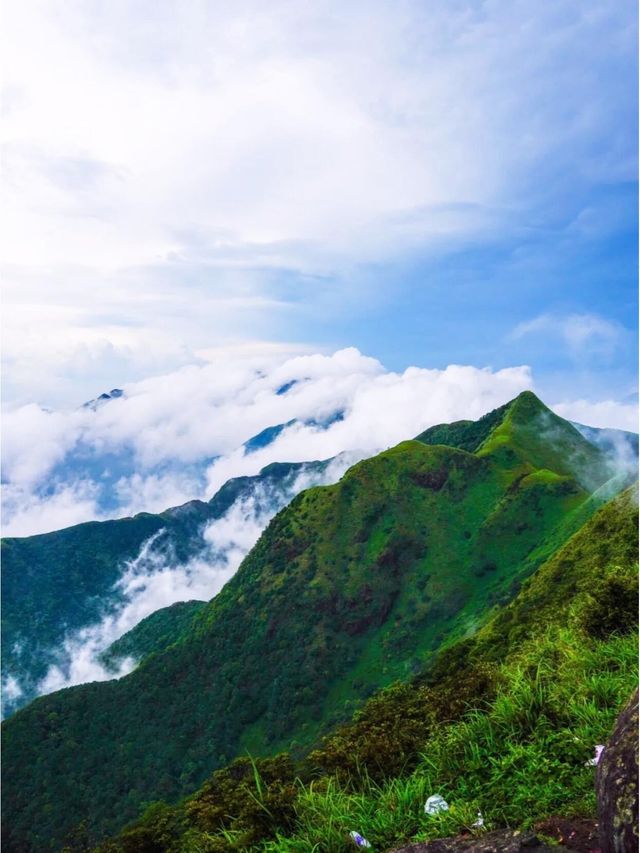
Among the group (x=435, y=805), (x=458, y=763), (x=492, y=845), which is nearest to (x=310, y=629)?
(x=458, y=763)

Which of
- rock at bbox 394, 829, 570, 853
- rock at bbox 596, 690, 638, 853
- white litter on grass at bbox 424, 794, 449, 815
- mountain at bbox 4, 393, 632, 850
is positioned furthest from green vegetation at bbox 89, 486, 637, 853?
mountain at bbox 4, 393, 632, 850

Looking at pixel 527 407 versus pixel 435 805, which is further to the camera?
pixel 527 407

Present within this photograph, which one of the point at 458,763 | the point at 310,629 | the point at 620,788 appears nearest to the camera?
the point at 620,788

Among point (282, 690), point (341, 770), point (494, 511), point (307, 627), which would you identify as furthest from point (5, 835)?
point (341, 770)

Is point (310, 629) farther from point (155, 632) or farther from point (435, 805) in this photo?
point (435, 805)

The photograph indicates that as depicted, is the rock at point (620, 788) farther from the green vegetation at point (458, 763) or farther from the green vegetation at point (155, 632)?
the green vegetation at point (155, 632)

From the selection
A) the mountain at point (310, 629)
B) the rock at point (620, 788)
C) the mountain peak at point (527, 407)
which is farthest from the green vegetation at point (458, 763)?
the mountain peak at point (527, 407)

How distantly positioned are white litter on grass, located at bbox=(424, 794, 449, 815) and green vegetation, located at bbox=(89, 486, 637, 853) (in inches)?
5.6

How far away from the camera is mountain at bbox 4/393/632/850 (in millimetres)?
109625

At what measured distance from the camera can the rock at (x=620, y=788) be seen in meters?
4.70

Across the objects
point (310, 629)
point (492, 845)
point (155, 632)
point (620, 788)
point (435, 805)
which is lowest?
point (310, 629)

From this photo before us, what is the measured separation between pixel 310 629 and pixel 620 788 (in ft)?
419

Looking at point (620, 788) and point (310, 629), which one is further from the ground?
point (620, 788)

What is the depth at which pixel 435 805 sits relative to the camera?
7465 mm
